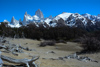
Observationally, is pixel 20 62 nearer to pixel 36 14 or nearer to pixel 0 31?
pixel 0 31

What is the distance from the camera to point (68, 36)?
36.9 meters

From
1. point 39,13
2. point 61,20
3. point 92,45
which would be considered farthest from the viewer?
point 39,13

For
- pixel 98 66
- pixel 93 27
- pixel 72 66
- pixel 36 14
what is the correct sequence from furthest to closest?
pixel 36 14
pixel 93 27
pixel 98 66
pixel 72 66

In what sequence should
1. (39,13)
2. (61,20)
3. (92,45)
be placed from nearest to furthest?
(92,45)
(61,20)
(39,13)

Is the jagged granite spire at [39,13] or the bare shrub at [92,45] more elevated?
the jagged granite spire at [39,13]

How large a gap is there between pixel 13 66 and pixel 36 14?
153 meters

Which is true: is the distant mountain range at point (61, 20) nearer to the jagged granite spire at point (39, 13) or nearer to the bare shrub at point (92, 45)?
the jagged granite spire at point (39, 13)

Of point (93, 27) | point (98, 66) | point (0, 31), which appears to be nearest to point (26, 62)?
point (98, 66)

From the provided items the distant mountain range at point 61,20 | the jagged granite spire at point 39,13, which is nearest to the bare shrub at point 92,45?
the distant mountain range at point 61,20

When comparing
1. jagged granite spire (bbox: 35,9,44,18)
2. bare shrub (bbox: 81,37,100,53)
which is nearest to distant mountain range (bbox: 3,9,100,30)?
jagged granite spire (bbox: 35,9,44,18)

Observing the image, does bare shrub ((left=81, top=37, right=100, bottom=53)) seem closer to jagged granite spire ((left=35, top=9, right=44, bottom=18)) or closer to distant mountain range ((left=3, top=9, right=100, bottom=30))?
distant mountain range ((left=3, top=9, right=100, bottom=30))

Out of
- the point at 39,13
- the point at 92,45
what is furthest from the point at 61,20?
the point at 92,45

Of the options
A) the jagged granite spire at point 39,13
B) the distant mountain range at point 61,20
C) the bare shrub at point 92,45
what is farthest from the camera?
the jagged granite spire at point 39,13

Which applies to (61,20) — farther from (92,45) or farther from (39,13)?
(92,45)
